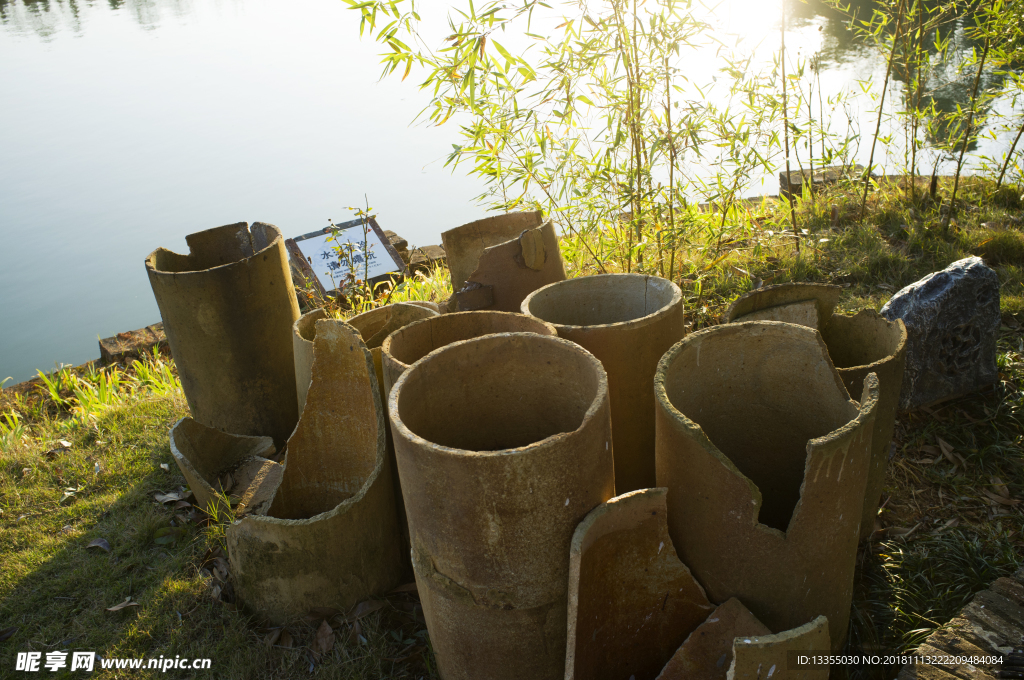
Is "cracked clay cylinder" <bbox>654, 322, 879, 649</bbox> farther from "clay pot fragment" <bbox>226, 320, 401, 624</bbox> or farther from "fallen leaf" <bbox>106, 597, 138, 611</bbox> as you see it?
"fallen leaf" <bbox>106, 597, 138, 611</bbox>

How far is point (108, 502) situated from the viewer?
341cm

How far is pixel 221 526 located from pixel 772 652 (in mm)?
2382

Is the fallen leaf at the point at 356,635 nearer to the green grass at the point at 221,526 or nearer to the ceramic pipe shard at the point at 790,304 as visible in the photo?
the green grass at the point at 221,526

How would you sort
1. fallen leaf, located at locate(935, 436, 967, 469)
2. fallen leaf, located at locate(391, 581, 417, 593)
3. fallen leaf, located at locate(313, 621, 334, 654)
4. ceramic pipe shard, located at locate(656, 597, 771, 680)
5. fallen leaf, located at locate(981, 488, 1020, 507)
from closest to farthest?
1. ceramic pipe shard, located at locate(656, 597, 771, 680)
2. fallen leaf, located at locate(313, 621, 334, 654)
3. fallen leaf, located at locate(391, 581, 417, 593)
4. fallen leaf, located at locate(981, 488, 1020, 507)
5. fallen leaf, located at locate(935, 436, 967, 469)

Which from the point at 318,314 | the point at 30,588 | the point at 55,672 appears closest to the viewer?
the point at 55,672

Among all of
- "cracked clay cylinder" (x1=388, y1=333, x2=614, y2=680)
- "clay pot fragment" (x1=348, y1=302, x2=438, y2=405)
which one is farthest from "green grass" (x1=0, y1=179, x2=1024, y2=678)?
"clay pot fragment" (x1=348, y1=302, x2=438, y2=405)

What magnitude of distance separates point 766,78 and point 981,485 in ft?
7.92

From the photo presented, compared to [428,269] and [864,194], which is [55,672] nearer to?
[428,269]

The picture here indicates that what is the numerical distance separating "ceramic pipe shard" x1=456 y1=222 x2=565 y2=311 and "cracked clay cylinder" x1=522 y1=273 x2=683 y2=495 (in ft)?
0.90

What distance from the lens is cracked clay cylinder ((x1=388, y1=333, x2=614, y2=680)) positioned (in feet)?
5.69

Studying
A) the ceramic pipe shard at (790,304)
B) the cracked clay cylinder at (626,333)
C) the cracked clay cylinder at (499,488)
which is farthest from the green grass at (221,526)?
the cracked clay cylinder at (626,333)

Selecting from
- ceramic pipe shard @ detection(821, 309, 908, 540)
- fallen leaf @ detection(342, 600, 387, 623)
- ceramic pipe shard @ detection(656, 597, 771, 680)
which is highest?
ceramic pipe shard @ detection(821, 309, 908, 540)

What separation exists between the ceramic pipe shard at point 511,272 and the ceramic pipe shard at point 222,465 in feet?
4.03

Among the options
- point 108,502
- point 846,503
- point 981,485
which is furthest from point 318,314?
point 981,485
